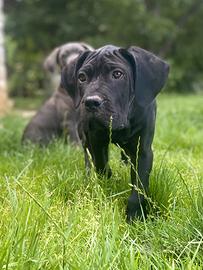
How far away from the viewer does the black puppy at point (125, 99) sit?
2662mm

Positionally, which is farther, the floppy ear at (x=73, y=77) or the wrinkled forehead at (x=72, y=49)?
the wrinkled forehead at (x=72, y=49)

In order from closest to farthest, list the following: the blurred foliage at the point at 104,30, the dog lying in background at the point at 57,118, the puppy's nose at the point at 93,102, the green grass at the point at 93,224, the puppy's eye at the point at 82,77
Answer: the green grass at the point at 93,224, the puppy's nose at the point at 93,102, the puppy's eye at the point at 82,77, the dog lying in background at the point at 57,118, the blurred foliage at the point at 104,30

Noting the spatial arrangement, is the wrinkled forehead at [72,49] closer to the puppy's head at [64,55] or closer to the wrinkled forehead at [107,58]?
the puppy's head at [64,55]

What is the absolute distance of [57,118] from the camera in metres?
5.88

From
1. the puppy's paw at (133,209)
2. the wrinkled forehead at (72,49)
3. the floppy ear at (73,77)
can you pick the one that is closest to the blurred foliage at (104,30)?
the wrinkled forehead at (72,49)

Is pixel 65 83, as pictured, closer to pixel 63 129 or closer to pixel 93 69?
pixel 93 69

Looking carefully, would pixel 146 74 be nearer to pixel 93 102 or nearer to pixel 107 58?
pixel 107 58

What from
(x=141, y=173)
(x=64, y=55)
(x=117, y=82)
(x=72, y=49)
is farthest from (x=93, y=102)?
(x=64, y=55)

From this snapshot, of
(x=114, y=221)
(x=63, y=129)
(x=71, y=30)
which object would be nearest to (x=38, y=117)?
(x=63, y=129)

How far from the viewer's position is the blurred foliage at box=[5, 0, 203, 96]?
15812 mm

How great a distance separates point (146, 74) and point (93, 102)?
456 millimetres

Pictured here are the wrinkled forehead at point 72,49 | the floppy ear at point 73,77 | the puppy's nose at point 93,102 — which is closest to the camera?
the puppy's nose at point 93,102

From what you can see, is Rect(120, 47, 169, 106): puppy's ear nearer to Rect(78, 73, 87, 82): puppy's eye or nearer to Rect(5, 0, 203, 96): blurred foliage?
Rect(78, 73, 87, 82): puppy's eye

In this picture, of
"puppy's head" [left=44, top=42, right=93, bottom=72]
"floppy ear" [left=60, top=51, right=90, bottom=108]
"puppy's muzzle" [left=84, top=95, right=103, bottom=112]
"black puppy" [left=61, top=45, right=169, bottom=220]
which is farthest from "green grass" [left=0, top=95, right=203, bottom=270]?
"puppy's head" [left=44, top=42, right=93, bottom=72]
